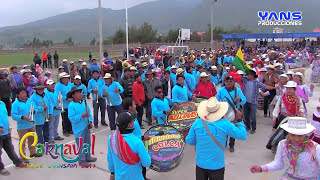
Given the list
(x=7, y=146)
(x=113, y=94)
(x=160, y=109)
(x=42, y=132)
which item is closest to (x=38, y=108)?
(x=42, y=132)

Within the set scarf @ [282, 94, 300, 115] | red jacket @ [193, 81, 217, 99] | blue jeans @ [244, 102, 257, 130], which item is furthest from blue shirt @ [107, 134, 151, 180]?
blue jeans @ [244, 102, 257, 130]

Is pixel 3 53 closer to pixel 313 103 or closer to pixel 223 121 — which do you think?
pixel 313 103

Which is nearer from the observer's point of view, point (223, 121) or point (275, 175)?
point (223, 121)

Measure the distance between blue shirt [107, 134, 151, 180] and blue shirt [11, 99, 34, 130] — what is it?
3255 mm

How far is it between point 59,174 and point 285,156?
4445 millimetres

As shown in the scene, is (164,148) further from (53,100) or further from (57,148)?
(53,100)

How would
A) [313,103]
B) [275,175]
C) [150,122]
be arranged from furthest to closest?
[313,103]
[150,122]
[275,175]

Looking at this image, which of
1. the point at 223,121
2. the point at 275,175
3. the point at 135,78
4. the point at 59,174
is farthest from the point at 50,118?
the point at 275,175

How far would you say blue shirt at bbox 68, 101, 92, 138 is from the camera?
A: 5.83 metres

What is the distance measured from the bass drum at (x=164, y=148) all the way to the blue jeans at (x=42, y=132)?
3.06 m

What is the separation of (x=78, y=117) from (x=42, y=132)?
5.76 feet

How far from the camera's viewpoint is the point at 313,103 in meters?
11.5

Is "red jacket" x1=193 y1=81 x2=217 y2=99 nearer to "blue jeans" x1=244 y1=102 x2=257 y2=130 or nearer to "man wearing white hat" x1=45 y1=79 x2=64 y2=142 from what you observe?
"blue jeans" x1=244 y1=102 x2=257 y2=130

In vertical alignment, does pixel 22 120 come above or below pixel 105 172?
above
